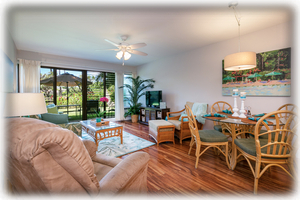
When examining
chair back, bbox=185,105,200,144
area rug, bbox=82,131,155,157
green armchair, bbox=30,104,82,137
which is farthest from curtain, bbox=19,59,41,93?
chair back, bbox=185,105,200,144

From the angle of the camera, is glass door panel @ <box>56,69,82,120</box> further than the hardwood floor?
Yes

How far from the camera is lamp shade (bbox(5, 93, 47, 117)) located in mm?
1590

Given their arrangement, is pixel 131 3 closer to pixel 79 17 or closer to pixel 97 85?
pixel 79 17

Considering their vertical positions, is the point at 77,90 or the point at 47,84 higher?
the point at 47,84

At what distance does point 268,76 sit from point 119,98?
4937mm

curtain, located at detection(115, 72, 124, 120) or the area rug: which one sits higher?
curtain, located at detection(115, 72, 124, 120)

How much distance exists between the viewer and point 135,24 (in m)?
2.62

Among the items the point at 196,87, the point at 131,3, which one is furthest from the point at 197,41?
the point at 131,3

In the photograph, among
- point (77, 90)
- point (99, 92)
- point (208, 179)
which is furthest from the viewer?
point (99, 92)

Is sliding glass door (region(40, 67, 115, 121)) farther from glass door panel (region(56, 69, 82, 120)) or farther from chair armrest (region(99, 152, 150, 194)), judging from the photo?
chair armrest (region(99, 152, 150, 194))

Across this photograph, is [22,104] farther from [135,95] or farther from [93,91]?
[135,95]

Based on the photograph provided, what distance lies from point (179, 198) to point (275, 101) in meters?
2.70

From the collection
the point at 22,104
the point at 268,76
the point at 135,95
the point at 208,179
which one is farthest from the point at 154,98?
the point at 22,104

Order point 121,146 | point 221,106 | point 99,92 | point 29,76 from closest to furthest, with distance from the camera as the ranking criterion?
point 121,146 < point 221,106 < point 29,76 < point 99,92
